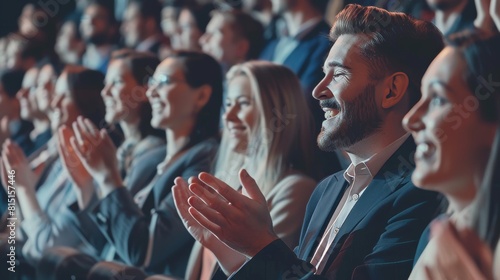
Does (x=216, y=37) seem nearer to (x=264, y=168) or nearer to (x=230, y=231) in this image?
(x=264, y=168)

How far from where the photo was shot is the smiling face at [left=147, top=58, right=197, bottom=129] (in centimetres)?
210

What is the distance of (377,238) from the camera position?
125 centimetres

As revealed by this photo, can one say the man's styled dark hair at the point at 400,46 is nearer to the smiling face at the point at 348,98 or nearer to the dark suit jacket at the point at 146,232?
the smiling face at the point at 348,98

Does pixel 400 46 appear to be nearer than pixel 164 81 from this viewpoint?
Yes

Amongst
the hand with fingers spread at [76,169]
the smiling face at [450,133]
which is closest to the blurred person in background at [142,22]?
the hand with fingers spread at [76,169]

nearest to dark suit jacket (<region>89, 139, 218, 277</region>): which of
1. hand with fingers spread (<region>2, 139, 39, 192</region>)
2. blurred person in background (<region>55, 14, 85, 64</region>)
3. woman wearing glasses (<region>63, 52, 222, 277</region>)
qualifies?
woman wearing glasses (<region>63, 52, 222, 277</region>)

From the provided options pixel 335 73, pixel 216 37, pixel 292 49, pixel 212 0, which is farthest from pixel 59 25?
pixel 335 73

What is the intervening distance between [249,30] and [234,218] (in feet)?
4.55

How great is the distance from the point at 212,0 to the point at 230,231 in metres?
1.95

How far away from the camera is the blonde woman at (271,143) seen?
65.1 inches

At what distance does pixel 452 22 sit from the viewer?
1.96 m

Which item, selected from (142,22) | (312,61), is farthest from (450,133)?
(142,22)

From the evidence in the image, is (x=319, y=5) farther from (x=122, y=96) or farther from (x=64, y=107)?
(x=64, y=107)

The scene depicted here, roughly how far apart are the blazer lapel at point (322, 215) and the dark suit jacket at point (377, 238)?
0.07 meters
